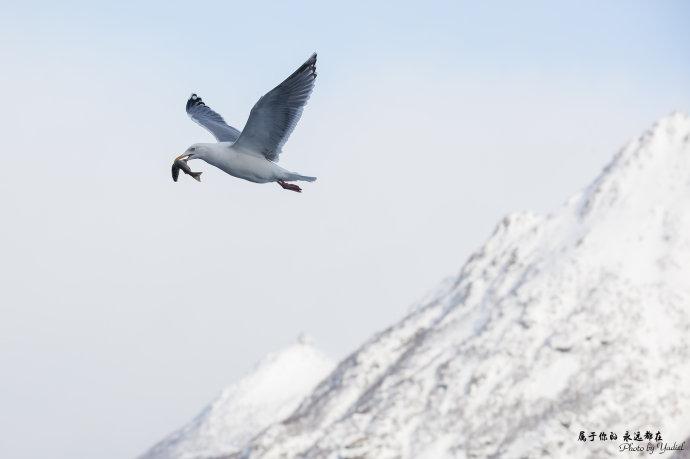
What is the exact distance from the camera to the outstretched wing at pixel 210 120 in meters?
32.0

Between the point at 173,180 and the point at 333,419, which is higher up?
the point at 333,419

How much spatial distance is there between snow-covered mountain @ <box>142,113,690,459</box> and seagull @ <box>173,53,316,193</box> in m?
61.0

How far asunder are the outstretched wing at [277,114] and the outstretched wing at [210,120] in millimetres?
3733

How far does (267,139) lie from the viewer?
1094 inches

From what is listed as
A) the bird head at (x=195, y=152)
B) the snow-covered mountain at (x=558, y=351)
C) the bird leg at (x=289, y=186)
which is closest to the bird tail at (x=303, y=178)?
the bird leg at (x=289, y=186)

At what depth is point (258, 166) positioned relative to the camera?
27.5 m

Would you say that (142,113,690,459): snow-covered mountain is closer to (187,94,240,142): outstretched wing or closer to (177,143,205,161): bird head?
(187,94,240,142): outstretched wing

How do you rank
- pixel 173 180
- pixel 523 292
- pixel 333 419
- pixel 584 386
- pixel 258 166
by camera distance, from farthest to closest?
pixel 333 419
pixel 523 292
pixel 584 386
pixel 258 166
pixel 173 180

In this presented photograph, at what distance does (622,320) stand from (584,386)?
26.7 feet

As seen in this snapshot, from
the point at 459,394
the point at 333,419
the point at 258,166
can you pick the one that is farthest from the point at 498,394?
the point at 258,166

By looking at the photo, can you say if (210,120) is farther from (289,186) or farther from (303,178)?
(303,178)

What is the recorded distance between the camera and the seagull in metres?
26.9

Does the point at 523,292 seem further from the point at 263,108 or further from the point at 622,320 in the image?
the point at 263,108

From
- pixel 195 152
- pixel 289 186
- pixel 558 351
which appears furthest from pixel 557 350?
pixel 195 152
